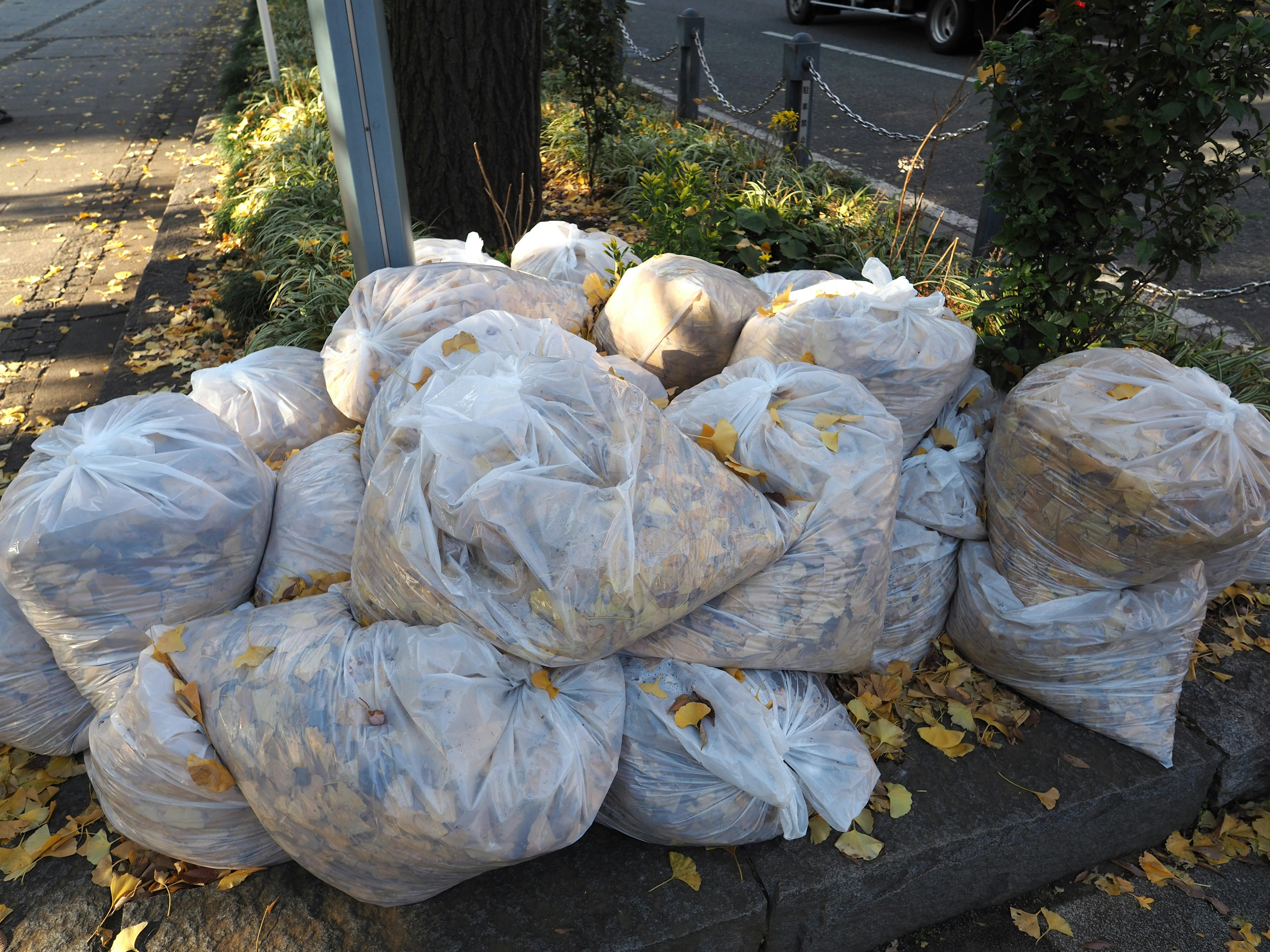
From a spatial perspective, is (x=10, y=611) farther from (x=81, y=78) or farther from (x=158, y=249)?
(x=81, y=78)

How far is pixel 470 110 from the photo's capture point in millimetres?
4332

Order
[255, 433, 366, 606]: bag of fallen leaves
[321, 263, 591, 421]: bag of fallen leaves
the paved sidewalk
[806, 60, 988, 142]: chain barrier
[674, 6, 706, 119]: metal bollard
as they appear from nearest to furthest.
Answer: [255, 433, 366, 606]: bag of fallen leaves, [321, 263, 591, 421]: bag of fallen leaves, [806, 60, 988, 142]: chain barrier, the paved sidewalk, [674, 6, 706, 119]: metal bollard

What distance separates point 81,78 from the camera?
1158cm

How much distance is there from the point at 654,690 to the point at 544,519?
0.50 meters

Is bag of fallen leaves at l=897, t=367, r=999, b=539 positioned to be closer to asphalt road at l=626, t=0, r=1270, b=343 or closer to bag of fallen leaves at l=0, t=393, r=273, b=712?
asphalt road at l=626, t=0, r=1270, b=343

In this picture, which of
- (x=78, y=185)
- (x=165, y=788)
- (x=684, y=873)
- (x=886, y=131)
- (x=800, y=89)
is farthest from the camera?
(x=78, y=185)

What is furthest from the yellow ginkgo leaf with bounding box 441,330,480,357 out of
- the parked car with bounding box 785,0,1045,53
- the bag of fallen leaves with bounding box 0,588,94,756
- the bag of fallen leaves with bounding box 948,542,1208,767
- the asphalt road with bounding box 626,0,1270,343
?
the parked car with bounding box 785,0,1045,53

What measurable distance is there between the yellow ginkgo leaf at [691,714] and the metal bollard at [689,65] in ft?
20.0

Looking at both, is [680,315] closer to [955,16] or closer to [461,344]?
[461,344]

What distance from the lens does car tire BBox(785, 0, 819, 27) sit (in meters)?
12.5

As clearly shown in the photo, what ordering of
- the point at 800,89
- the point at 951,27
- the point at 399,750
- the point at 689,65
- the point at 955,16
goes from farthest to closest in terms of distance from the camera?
the point at 951,27
the point at 955,16
the point at 689,65
the point at 800,89
the point at 399,750

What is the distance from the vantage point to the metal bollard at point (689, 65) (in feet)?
22.3

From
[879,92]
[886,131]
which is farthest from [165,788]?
[879,92]

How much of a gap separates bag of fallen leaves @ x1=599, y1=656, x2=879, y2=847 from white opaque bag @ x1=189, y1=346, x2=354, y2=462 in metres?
1.33
